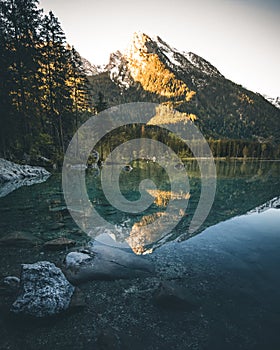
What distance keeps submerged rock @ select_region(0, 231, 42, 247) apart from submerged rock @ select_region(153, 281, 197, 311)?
19.2 ft

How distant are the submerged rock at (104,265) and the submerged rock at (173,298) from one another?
1.19 meters

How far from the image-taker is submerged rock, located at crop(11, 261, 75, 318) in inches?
181

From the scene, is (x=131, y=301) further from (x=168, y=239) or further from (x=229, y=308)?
(x=168, y=239)

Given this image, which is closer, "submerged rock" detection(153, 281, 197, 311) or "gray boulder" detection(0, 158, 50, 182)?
"submerged rock" detection(153, 281, 197, 311)

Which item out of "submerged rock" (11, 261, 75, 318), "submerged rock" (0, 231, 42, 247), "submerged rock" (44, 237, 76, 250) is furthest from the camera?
"submerged rock" (0, 231, 42, 247)

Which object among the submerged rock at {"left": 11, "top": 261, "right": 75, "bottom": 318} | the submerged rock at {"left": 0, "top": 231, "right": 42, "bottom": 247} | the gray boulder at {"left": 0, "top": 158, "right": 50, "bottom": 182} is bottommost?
the submerged rock at {"left": 0, "top": 231, "right": 42, "bottom": 247}

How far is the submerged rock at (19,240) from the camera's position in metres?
8.61

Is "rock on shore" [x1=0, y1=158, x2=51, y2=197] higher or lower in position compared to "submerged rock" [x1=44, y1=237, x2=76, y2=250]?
higher

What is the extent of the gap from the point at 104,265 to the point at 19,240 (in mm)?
4341

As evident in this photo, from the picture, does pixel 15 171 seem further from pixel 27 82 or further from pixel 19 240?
pixel 19 240

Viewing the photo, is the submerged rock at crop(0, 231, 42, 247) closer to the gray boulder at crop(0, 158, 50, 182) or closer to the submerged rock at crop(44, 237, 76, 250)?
the submerged rock at crop(44, 237, 76, 250)

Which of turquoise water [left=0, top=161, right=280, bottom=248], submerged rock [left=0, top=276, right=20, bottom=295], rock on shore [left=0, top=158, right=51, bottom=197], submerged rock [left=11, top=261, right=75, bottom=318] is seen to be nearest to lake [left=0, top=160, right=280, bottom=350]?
turquoise water [left=0, top=161, right=280, bottom=248]

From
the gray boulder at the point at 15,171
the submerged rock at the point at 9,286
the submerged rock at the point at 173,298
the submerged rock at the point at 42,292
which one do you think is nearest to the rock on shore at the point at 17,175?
the gray boulder at the point at 15,171

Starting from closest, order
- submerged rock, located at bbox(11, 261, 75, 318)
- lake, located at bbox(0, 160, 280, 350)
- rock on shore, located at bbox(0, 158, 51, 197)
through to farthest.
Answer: lake, located at bbox(0, 160, 280, 350) < submerged rock, located at bbox(11, 261, 75, 318) < rock on shore, located at bbox(0, 158, 51, 197)
